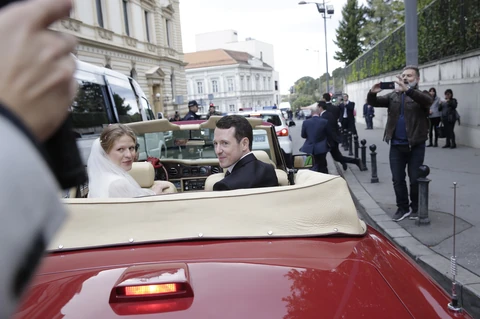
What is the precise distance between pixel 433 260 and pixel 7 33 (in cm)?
474

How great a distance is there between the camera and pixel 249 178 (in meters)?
3.05

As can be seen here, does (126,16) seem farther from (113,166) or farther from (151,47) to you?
(113,166)

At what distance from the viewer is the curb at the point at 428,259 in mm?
3693

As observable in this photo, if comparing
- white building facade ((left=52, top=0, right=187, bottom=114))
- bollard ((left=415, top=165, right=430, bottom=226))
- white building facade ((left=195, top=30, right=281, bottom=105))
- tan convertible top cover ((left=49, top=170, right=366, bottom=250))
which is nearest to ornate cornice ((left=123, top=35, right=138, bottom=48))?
white building facade ((left=52, top=0, right=187, bottom=114))

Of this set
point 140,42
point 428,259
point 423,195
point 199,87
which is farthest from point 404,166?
point 199,87

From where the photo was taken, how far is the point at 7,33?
559 millimetres

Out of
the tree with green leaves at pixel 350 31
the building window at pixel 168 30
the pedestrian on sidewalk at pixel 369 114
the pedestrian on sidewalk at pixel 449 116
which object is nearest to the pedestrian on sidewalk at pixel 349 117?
the pedestrian on sidewalk at pixel 449 116

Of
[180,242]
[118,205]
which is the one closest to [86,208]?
[118,205]

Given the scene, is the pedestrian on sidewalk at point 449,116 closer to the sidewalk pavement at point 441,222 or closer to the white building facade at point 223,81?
the sidewalk pavement at point 441,222

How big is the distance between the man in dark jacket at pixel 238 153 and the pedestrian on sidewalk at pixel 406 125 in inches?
105

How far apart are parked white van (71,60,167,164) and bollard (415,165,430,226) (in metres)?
6.17

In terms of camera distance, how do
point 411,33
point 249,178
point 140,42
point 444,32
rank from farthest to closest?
point 140,42 → point 444,32 → point 411,33 → point 249,178

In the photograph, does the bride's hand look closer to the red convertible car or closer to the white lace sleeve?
the white lace sleeve

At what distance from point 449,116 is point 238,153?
10.5m
